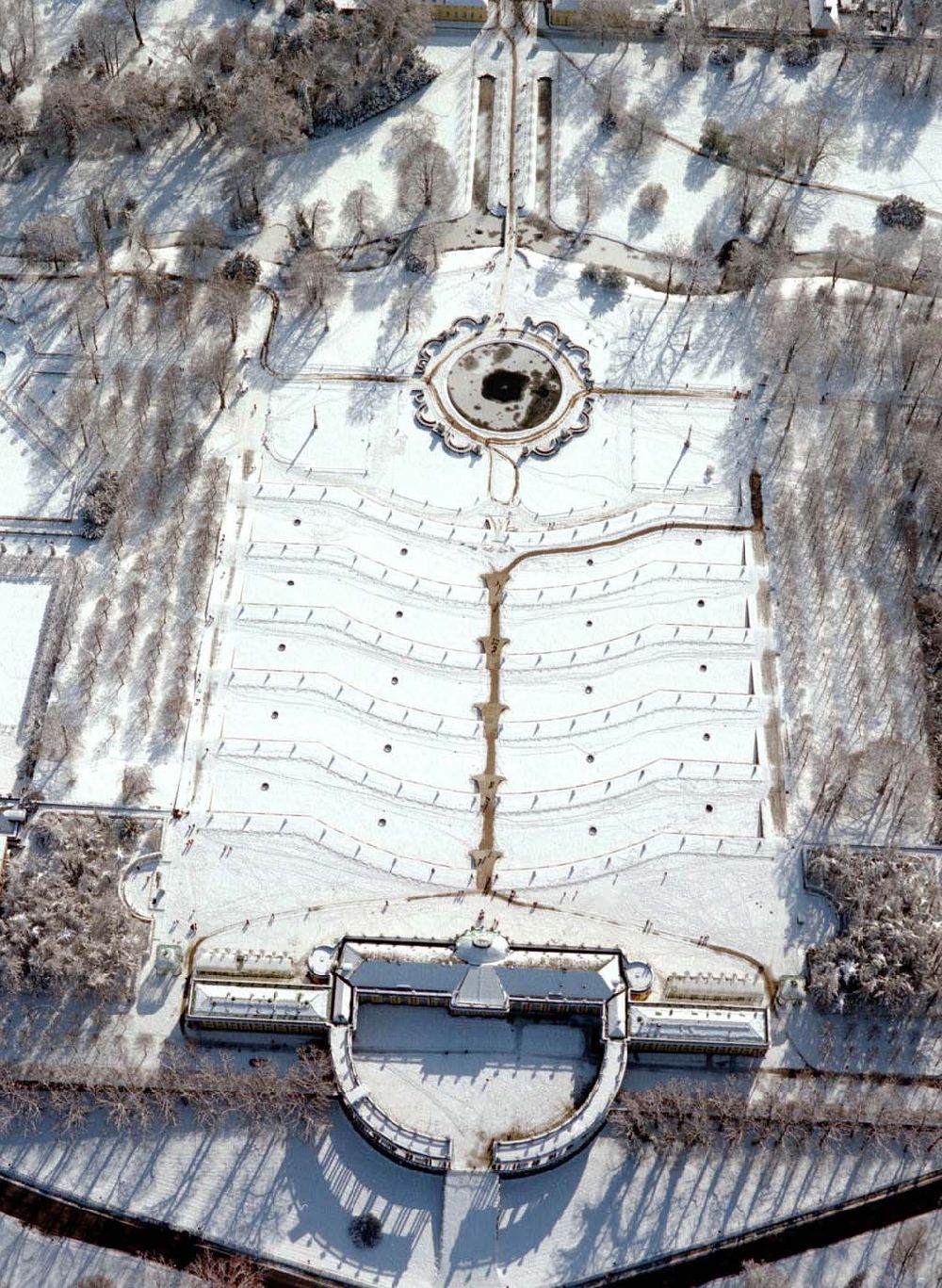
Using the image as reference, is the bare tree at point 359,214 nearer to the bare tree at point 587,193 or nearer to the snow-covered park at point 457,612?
the snow-covered park at point 457,612

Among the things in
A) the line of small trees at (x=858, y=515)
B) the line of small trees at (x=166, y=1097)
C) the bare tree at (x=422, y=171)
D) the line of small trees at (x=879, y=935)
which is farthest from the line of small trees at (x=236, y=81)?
the line of small trees at (x=166, y=1097)

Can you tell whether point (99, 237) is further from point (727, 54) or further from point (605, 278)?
point (727, 54)

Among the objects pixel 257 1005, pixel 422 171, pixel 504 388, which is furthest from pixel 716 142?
pixel 257 1005

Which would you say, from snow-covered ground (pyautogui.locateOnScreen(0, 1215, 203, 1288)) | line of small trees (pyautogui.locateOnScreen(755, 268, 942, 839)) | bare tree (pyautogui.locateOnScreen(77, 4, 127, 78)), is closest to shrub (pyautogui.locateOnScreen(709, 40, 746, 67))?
line of small trees (pyautogui.locateOnScreen(755, 268, 942, 839))

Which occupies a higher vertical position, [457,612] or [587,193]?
[587,193]

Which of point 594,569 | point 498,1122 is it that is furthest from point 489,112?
point 498,1122

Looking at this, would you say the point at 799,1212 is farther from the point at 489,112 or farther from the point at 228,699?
the point at 489,112
